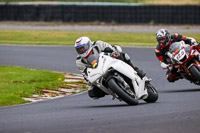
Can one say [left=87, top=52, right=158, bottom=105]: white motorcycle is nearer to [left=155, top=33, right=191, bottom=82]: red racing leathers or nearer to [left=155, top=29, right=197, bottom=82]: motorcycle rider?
[left=155, top=29, right=197, bottom=82]: motorcycle rider

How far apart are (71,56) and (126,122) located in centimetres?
1376

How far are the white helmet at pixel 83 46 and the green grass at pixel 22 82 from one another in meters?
2.66

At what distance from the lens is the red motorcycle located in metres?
11.8

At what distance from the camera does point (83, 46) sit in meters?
9.45

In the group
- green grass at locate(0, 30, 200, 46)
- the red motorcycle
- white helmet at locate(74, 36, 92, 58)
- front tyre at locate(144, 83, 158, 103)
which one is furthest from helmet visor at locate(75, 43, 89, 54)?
green grass at locate(0, 30, 200, 46)

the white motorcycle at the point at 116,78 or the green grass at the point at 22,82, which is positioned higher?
the white motorcycle at the point at 116,78

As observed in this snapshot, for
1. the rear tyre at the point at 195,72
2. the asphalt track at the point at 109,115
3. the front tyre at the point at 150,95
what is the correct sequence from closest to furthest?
the asphalt track at the point at 109,115 → the front tyre at the point at 150,95 → the rear tyre at the point at 195,72

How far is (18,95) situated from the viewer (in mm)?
12219

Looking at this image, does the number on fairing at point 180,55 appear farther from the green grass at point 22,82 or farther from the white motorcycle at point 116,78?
the green grass at point 22,82

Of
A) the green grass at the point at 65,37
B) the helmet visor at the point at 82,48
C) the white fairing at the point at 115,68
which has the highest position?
the helmet visor at the point at 82,48

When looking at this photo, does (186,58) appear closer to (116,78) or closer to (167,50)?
(167,50)

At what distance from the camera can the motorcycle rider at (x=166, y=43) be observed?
12.6 metres

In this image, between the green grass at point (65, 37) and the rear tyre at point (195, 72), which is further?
the green grass at point (65, 37)

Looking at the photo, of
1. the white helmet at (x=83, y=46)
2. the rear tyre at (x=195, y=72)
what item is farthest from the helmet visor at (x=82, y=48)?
the rear tyre at (x=195, y=72)
